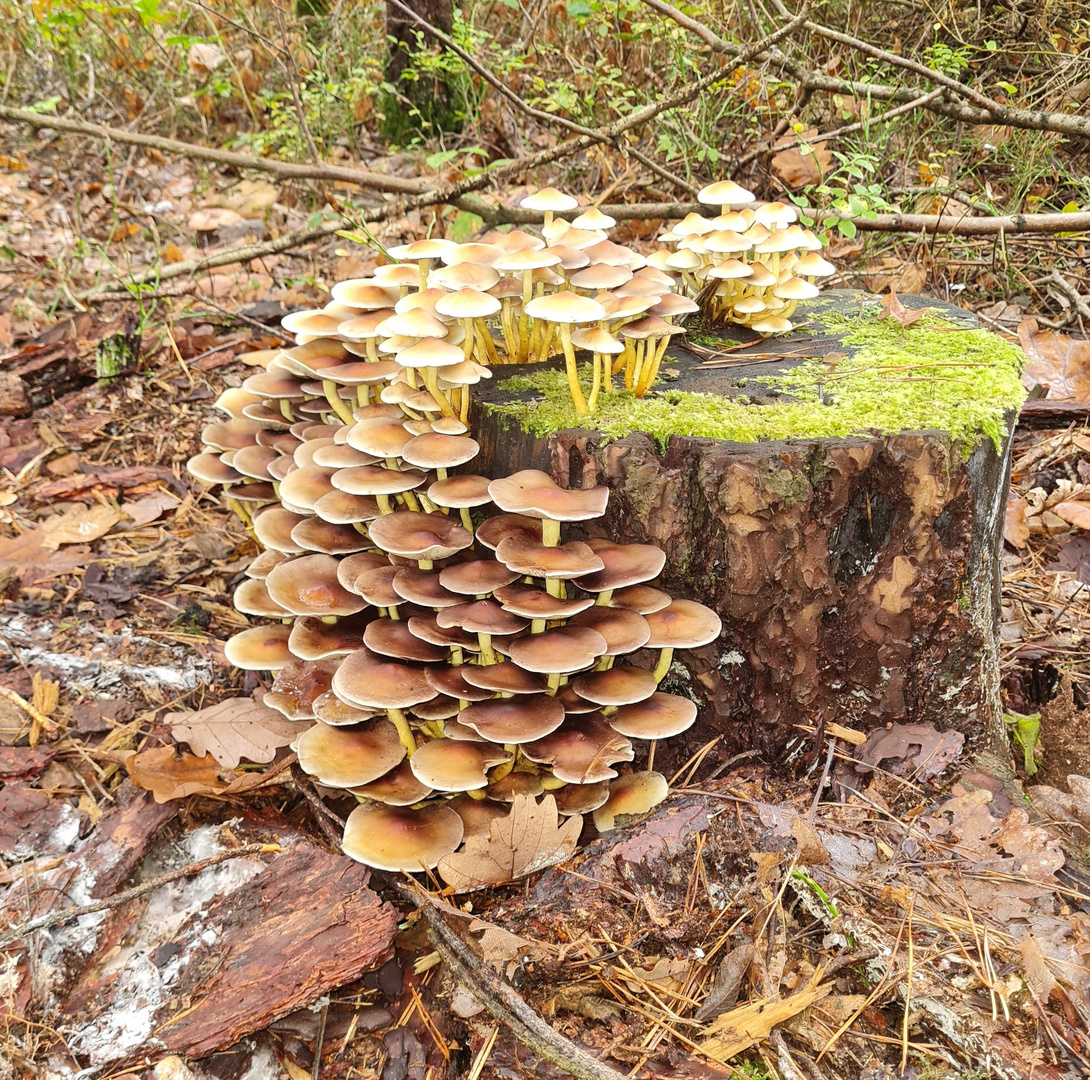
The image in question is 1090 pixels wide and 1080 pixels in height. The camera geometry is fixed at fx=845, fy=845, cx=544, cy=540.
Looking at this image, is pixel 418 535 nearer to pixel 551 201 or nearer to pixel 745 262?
pixel 551 201

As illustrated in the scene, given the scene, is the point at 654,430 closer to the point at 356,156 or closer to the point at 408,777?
the point at 408,777

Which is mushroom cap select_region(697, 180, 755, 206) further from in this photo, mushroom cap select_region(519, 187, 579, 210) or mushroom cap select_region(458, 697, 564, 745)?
mushroom cap select_region(458, 697, 564, 745)

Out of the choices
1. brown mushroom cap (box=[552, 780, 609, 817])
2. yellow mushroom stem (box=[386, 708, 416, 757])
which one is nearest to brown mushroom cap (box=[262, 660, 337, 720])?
yellow mushroom stem (box=[386, 708, 416, 757])

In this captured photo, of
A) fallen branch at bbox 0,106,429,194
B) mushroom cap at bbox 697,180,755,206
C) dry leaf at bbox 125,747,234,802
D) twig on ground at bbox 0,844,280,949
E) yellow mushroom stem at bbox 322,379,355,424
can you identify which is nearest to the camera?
twig on ground at bbox 0,844,280,949

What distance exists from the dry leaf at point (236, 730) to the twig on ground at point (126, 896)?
1.76 feet

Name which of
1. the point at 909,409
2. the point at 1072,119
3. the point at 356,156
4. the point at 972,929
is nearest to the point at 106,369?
the point at 356,156

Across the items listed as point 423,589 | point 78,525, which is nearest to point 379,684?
point 423,589

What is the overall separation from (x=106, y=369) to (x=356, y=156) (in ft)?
15.4

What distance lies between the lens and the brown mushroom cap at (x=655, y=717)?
325cm

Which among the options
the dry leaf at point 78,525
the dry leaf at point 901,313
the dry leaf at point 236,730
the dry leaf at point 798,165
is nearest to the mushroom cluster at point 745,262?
the dry leaf at point 901,313

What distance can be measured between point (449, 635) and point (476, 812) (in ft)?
2.45

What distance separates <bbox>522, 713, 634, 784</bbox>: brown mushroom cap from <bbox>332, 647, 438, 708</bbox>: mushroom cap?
478 mm

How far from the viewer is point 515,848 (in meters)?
3.09

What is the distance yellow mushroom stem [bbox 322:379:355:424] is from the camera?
4.14 meters
